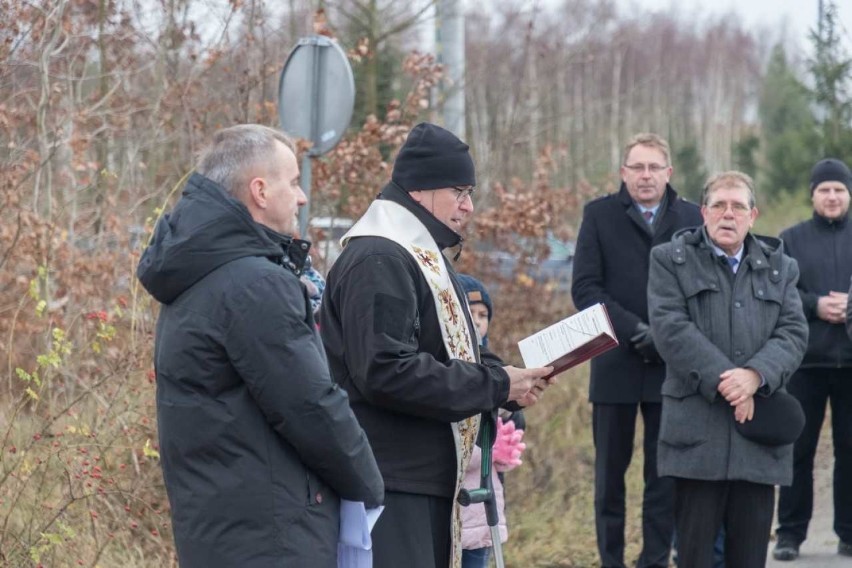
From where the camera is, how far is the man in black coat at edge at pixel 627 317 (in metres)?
6.98

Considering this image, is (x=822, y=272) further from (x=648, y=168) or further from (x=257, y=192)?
(x=257, y=192)

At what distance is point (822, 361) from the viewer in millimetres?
7520

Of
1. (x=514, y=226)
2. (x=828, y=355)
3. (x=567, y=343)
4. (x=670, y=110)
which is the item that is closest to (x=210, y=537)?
(x=567, y=343)

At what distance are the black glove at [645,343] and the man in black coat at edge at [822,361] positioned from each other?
115 centimetres

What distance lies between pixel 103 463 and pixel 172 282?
2.95 m

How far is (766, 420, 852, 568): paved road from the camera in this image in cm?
759

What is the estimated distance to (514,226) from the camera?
11531 millimetres

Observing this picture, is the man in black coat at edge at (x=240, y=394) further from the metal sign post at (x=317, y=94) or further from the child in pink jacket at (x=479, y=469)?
the metal sign post at (x=317, y=94)

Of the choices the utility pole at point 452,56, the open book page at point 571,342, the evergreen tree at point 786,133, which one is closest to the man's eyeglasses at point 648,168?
the open book page at point 571,342

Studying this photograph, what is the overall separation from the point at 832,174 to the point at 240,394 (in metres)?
5.02

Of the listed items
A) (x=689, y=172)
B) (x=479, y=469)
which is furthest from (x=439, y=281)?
(x=689, y=172)

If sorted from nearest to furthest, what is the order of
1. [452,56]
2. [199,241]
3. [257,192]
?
[199,241]
[257,192]
[452,56]

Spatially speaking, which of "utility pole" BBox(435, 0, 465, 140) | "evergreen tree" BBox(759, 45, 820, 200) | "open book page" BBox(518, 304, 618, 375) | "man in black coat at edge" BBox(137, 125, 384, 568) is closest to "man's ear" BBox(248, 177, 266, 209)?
"man in black coat at edge" BBox(137, 125, 384, 568)

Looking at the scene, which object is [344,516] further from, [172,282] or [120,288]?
[120,288]
